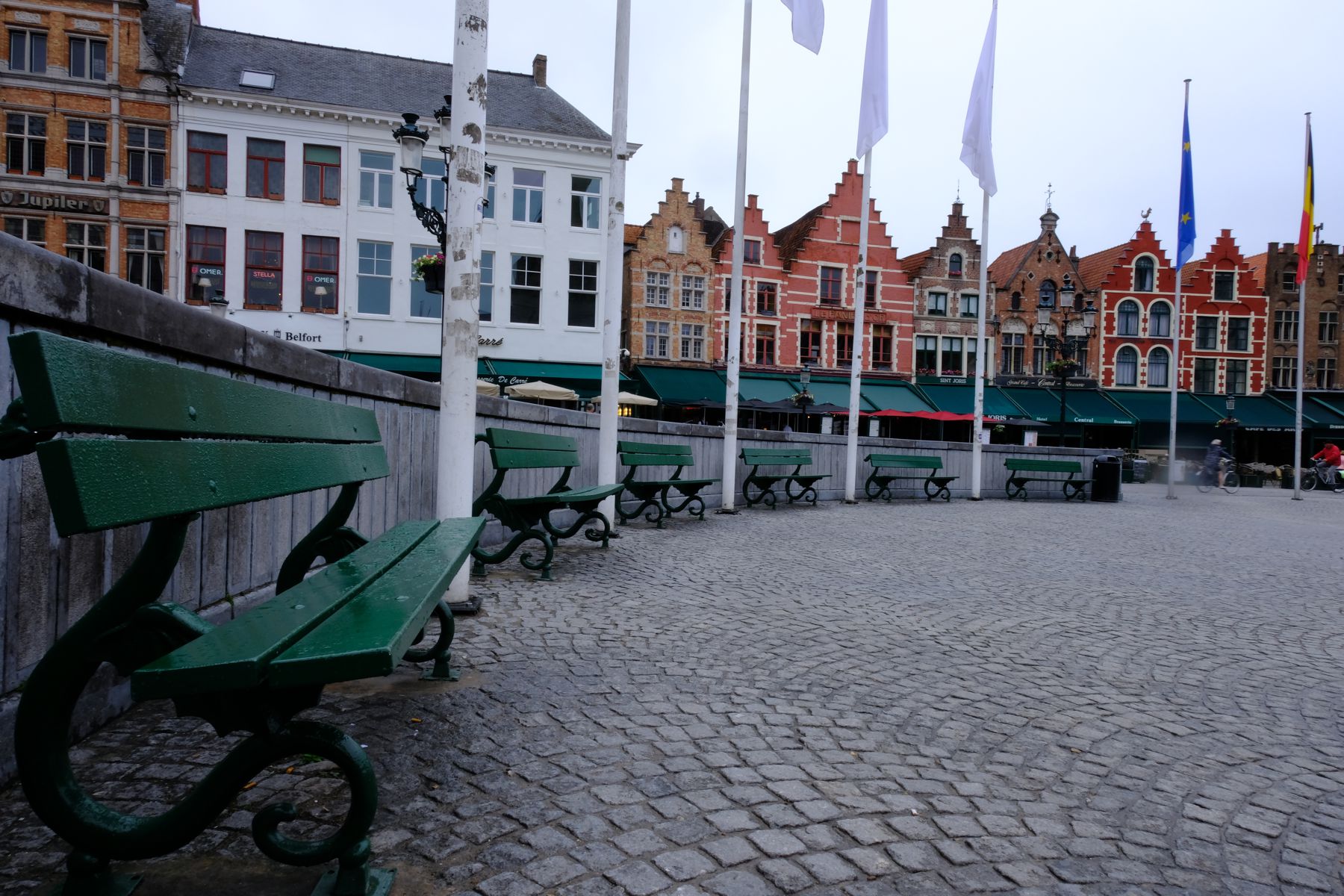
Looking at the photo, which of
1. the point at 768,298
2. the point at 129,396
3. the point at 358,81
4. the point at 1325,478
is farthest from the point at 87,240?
the point at 1325,478

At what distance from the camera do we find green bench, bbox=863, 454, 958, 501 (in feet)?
55.3

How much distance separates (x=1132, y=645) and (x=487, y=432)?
408 centimetres

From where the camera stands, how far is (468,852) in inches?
82.3

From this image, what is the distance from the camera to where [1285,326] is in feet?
138

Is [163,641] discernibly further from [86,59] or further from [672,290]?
[672,290]

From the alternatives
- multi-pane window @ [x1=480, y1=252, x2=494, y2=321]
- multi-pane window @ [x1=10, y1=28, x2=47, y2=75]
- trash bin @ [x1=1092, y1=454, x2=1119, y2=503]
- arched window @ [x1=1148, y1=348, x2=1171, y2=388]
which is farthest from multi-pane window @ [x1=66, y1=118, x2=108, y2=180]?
arched window @ [x1=1148, y1=348, x2=1171, y2=388]

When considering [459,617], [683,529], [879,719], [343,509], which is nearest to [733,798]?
[879,719]

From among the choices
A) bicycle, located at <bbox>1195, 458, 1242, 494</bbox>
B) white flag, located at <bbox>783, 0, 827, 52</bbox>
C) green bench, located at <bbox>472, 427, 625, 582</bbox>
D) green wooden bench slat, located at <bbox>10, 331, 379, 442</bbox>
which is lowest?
bicycle, located at <bbox>1195, 458, 1242, 494</bbox>

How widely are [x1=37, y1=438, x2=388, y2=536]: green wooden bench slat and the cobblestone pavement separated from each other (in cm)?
87

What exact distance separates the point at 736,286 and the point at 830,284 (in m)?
25.3

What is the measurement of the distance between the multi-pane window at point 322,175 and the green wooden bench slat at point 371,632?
26683 mm

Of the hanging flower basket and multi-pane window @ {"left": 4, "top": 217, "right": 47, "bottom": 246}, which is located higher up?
multi-pane window @ {"left": 4, "top": 217, "right": 47, "bottom": 246}

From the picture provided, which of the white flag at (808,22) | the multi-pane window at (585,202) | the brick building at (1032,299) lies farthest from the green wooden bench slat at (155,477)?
the brick building at (1032,299)

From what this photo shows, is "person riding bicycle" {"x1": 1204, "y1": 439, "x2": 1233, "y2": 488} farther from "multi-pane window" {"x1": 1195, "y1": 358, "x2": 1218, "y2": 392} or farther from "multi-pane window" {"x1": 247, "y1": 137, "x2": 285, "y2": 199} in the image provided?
"multi-pane window" {"x1": 247, "y1": 137, "x2": 285, "y2": 199}
